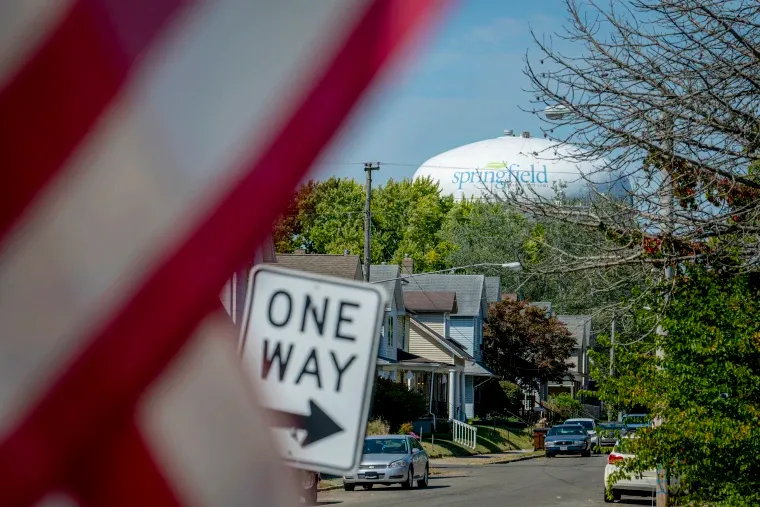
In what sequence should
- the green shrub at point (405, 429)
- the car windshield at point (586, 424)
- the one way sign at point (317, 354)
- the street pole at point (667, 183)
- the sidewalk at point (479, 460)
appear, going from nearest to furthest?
the one way sign at point (317, 354)
the street pole at point (667, 183)
the sidewalk at point (479, 460)
the green shrub at point (405, 429)
the car windshield at point (586, 424)

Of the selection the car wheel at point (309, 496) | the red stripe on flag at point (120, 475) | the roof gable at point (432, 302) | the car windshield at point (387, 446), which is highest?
the roof gable at point (432, 302)

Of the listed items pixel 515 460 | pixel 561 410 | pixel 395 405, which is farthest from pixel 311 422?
pixel 561 410

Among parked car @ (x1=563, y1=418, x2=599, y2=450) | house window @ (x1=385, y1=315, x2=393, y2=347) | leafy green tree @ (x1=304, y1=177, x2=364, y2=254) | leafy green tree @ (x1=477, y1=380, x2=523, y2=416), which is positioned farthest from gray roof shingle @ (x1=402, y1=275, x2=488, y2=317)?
leafy green tree @ (x1=304, y1=177, x2=364, y2=254)

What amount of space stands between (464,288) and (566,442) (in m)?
19.2

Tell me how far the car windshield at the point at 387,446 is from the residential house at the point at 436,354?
82.2 feet

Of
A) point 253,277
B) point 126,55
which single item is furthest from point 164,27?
point 253,277

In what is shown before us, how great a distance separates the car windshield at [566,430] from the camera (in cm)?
4688

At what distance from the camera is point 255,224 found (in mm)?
1256

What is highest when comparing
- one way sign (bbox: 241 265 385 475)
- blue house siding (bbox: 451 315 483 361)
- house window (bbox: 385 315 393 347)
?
blue house siding (bbox: 451 315 483 361)

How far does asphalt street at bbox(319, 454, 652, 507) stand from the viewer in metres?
22.5

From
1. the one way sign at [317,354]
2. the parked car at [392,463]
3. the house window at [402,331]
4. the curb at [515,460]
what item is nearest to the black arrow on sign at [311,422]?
the one way sign at [317,354]

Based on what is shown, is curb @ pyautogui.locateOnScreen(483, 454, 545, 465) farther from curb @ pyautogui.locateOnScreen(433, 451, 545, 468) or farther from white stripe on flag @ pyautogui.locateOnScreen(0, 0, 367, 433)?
white stripe on flag @ pyautogui.locateOnScreen(0, 0, 367, 433)

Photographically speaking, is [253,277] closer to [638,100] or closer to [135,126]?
[135,126]

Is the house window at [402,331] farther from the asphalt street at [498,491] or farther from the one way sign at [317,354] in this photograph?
the one way sign at [317,354]
